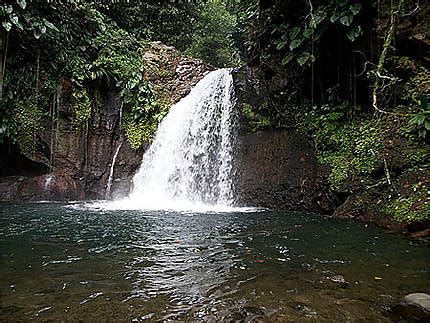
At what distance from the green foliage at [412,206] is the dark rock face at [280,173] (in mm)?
1704

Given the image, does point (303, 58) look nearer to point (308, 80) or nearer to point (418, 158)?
point (308, 80)

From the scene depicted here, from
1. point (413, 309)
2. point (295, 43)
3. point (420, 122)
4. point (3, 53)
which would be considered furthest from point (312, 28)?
point (3, 53)

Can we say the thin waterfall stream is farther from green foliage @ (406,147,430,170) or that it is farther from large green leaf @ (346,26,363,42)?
green foliage @ (406,147,430,170)

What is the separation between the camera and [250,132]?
29.4 feet

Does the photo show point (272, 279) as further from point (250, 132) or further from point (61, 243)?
point (250, 132)

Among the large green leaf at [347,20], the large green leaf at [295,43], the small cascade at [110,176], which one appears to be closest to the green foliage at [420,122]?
the large green leaf at [347,20]

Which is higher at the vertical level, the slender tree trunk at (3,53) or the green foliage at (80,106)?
the slender tree trunk at (3,53)

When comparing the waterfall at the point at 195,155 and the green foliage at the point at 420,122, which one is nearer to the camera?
the green foliage at the point at 420,122

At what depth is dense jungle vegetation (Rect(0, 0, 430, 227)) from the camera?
21.0 ft

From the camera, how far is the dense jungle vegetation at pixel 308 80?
252 inches

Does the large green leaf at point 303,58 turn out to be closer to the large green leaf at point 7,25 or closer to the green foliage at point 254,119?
the green foliage at point 254,119

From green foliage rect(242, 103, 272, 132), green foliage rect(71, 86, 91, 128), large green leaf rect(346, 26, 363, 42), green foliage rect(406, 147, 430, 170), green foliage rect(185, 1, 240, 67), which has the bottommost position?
green foliage rect(406, 147, 430, 170)

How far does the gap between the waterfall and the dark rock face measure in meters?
0.42

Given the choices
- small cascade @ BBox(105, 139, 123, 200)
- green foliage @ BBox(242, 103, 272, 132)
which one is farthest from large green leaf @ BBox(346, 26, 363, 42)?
small cascade @ BBox(105, 139, 123, 200)
